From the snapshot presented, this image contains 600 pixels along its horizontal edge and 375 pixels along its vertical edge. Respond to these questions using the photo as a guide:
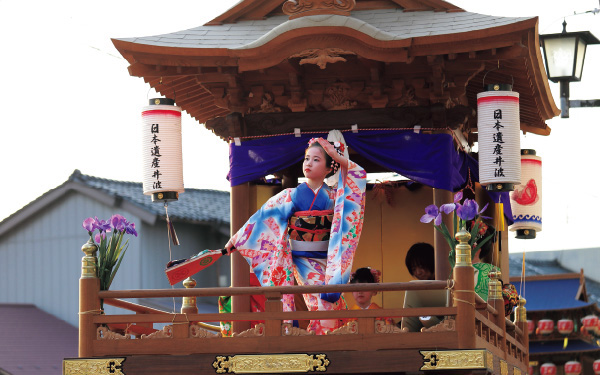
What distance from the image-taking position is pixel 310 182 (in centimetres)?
1076

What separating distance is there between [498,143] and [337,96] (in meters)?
1.91

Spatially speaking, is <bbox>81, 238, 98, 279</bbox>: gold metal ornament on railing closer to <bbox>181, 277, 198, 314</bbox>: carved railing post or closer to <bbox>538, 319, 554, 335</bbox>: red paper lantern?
<bbox>181, 277, 198, 314</bbox>: carved railing post

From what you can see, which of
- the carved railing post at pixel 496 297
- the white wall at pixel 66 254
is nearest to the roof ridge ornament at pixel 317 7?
the carved railing post at pixel 496 297

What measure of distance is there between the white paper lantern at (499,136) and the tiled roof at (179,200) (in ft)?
44.0

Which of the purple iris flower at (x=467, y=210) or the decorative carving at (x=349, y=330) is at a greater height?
the purple iris flower at (x=467, y=210)

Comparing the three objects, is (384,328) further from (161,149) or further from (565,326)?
(565,326)

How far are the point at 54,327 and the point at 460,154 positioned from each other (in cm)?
1368

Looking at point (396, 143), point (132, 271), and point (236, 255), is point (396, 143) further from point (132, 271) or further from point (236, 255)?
point (132, 271)

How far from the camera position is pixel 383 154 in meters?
11.8

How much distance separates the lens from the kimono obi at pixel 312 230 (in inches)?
418

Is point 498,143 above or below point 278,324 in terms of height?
above

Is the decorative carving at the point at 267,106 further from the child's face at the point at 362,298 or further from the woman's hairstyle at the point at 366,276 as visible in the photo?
the child's face at the point at 362,298

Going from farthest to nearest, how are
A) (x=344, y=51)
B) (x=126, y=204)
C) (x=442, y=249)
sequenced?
(x=126, y=204) → (x=442, y=249) → (x=344, y=51)

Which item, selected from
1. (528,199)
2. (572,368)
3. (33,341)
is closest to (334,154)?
(528,199)
